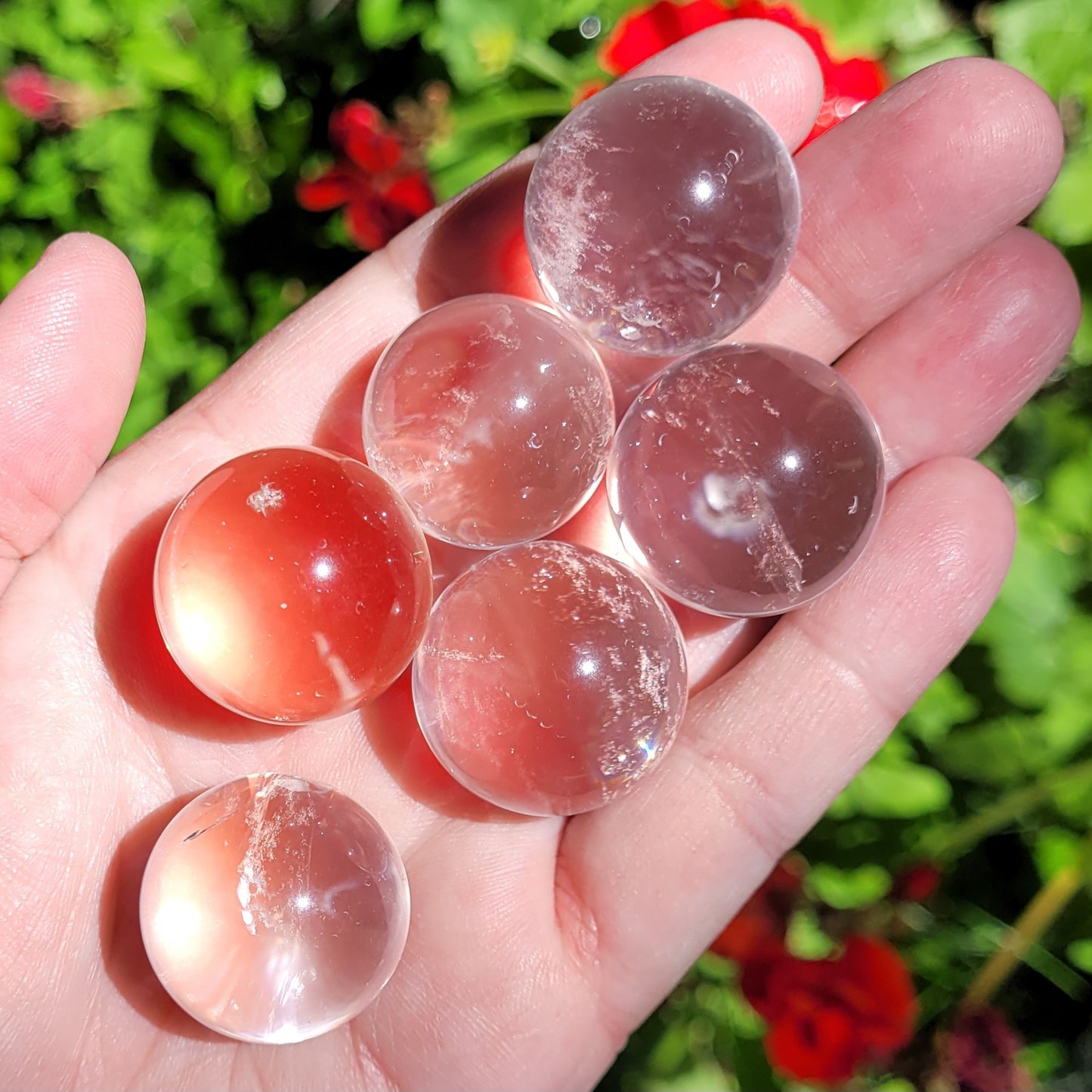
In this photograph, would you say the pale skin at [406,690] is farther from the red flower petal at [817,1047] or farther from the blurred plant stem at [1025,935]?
the blurred plant stem at [1025,935]

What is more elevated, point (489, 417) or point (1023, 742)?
point (489, 417)

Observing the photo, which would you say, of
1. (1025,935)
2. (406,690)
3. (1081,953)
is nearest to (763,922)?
(1025,935)

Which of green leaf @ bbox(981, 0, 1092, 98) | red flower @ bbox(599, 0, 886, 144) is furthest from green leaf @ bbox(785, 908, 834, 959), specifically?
green leaf @ bbox(981, 0, 1092, 98)

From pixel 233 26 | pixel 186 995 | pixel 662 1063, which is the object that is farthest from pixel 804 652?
pixel 233 26

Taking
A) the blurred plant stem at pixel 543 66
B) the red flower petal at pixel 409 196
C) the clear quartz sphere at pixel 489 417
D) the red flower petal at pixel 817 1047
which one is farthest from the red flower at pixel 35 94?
the red flower petal at pixel 817 1047

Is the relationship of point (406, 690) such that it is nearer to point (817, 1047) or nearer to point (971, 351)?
point (817, 1047)

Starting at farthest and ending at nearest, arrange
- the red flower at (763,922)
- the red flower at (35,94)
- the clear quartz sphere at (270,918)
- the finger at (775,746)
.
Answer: the red flower at (35,94)
the red flower at (763,922)
the finger at (775,746)
the clear quartz sphere at (270,918)
